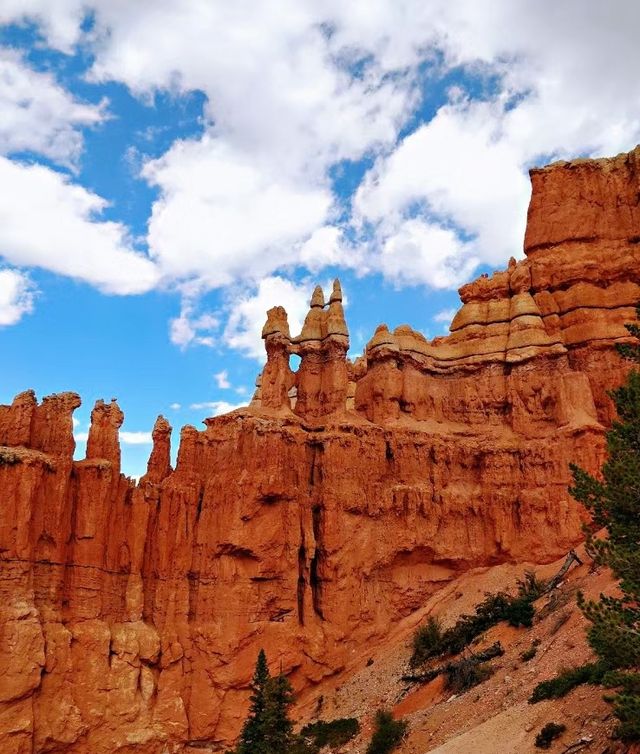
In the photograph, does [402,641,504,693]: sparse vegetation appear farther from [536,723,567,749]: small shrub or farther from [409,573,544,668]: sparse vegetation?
[536,723,567,749]: small shrub

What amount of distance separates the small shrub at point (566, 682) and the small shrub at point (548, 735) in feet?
6.55

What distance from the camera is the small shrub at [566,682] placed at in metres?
21.1

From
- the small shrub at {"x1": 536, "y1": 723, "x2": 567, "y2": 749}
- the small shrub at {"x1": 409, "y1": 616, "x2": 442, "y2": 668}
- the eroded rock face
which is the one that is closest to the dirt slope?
the small shrub at {"x1": 536, "y1": 723, "x2": 567, "y2": 749}

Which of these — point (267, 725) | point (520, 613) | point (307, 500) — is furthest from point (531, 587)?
point (267, 725)

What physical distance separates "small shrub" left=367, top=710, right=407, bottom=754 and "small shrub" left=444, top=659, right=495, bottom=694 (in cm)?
306

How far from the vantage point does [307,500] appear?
37.1m

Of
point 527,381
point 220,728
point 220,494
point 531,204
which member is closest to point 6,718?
point 220,728

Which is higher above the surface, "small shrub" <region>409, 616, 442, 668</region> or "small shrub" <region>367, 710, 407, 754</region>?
"small shrub" <region>409, 616, 442, 668</region>

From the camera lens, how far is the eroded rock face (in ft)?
97.9

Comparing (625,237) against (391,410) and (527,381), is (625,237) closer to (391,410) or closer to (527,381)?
(527,381)

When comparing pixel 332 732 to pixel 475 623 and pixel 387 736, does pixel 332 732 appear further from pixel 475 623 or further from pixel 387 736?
pixel 475 623

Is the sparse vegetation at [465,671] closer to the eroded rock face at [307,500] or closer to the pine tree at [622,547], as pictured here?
A: the eroded rock face at [307,500]

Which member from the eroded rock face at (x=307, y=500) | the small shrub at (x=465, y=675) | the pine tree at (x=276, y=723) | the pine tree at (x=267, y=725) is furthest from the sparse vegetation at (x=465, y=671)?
the pine tree at (x=276, y=723)

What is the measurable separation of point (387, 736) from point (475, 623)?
951 centimetres
